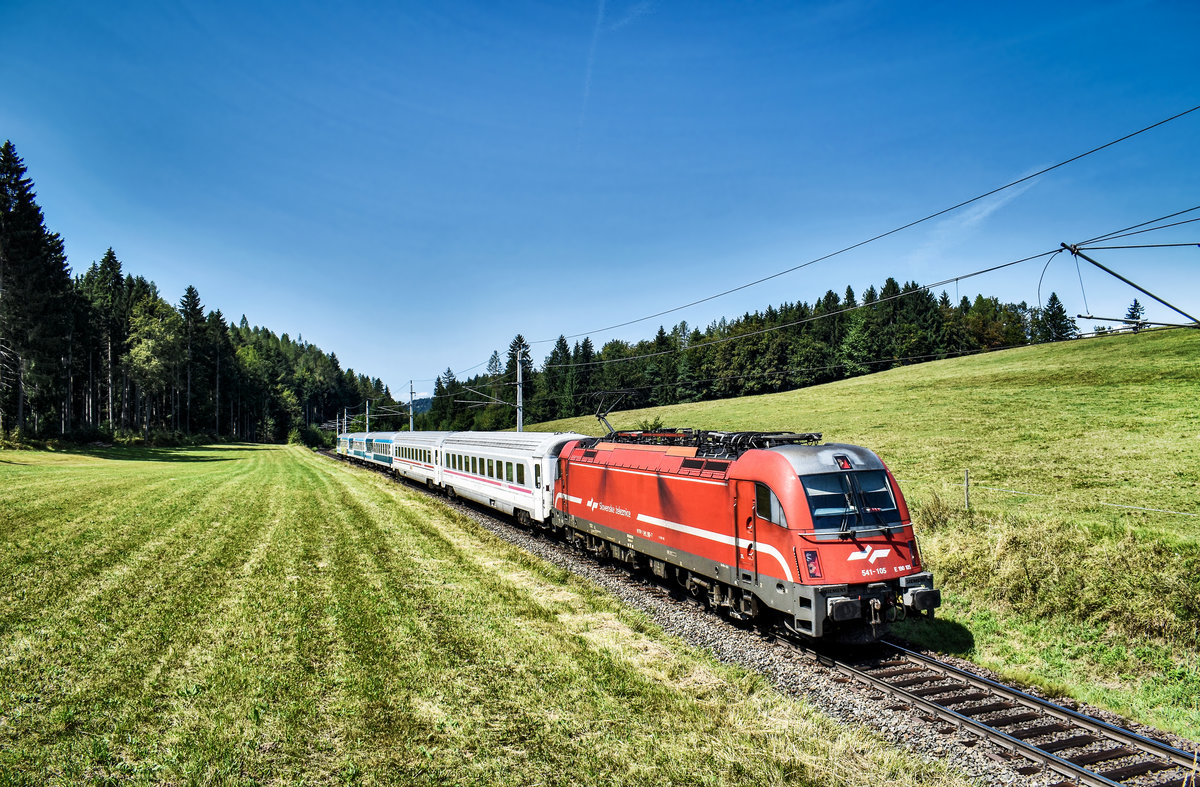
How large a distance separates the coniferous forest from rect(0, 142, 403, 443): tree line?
17 centimetres

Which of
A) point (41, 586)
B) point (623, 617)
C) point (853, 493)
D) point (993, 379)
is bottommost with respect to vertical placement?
point (623, 617)

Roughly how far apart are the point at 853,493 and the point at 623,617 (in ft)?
16.9

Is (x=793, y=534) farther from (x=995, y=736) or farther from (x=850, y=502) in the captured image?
(x=995, y=736)

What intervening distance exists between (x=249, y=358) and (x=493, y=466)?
110 meters

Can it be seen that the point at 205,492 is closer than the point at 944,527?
No

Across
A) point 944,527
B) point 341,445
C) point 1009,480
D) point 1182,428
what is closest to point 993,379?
point 1182,428

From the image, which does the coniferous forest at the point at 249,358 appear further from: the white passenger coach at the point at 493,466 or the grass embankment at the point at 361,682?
the grass embankment at the point at 361,682

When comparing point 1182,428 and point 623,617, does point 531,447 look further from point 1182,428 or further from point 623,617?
point 1182,428

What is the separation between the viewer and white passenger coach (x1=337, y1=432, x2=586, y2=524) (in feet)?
65.9

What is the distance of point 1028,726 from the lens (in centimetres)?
762

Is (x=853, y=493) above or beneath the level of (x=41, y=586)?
above

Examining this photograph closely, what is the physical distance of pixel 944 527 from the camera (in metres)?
15.0

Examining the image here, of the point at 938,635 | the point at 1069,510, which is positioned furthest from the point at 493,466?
the point at 1069,510

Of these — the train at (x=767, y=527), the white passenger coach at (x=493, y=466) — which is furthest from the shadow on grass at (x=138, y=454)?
the train at (x=767, y=527)
